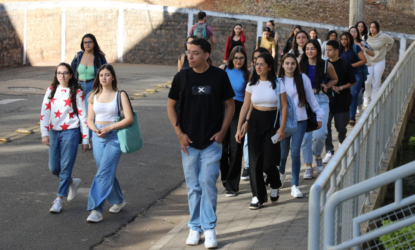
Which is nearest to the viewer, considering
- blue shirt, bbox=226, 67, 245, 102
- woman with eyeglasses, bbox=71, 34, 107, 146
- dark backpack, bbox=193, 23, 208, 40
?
blue shirt, bbox=226, 67, 245, 102

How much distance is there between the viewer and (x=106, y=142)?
20.9 feet

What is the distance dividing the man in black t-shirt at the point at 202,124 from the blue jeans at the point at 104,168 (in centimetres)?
113

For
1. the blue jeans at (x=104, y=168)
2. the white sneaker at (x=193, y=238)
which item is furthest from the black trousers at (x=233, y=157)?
the white sneaker at (x=193, y=238)

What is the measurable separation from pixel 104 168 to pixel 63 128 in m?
0.85

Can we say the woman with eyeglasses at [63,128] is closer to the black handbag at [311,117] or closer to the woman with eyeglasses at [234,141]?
the woman with eyeglasses at [234,141]

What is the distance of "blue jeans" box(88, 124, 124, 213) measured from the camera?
6281mm

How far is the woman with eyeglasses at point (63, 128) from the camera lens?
22.0ft

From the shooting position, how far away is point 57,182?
7.88 meters

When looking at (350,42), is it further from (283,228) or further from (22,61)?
(22,61)

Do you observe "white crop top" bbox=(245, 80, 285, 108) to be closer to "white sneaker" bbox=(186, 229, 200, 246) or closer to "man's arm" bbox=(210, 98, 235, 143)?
"man's arm" bbox=(210, 98, 235, 143)

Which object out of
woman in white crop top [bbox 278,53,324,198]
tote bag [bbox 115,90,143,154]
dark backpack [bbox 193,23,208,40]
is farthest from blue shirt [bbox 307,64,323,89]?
dark backpack [bbox 193,23,208,40]

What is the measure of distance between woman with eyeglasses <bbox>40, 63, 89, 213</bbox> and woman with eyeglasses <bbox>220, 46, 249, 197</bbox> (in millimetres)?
1807

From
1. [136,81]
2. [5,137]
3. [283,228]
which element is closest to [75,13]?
[136,81]

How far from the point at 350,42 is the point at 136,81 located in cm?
984
